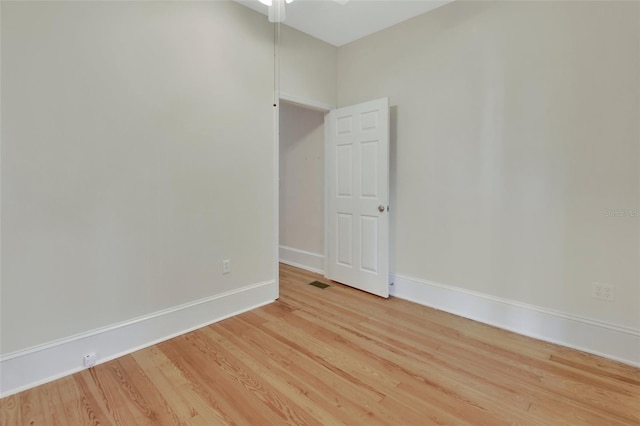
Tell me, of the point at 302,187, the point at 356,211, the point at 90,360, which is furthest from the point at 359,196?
the point at 90,360

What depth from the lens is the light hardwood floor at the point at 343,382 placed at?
160 cm

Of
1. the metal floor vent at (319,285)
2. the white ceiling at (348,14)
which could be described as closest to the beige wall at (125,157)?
the white ceiling at (348,14)

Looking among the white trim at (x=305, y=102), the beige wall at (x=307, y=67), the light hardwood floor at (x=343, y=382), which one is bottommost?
the light hardwood floor at (x=343, y=382)

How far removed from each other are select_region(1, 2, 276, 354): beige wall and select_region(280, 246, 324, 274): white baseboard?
1.25 metres

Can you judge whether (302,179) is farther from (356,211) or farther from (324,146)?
(356,211)

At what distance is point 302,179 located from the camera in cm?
429

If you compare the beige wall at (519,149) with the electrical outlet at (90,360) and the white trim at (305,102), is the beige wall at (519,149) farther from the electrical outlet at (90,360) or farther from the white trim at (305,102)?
the electrical outlet at (90,360)

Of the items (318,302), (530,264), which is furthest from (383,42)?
(318,302)

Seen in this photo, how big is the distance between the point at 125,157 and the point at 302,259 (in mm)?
2646

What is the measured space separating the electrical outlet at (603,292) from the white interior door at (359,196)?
160 centimetres

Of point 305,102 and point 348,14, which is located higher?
point 348,14

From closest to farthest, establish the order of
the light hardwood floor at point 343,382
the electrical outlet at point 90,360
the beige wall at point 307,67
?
the light hardwood floor at point 343,382 → the electrical outlet at point 90,360 → the beige wall at point 307,67

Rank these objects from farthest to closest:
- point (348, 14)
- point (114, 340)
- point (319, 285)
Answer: point (319, 285) < point (348, 14) < point (114, 340)

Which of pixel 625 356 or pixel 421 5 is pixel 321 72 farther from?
pixel 625 356
